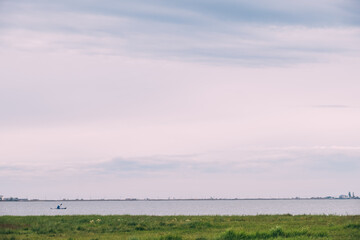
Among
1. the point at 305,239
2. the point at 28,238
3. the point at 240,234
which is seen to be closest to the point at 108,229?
the point at 28,238

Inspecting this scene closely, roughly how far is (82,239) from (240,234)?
10.4 meters

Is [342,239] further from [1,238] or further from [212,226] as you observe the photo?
[1,238]

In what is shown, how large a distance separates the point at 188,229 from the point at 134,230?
461cm

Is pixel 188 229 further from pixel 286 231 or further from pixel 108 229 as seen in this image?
pixel 286 231

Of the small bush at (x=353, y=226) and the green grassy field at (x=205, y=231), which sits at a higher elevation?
the small bush at (x=353, y=226)

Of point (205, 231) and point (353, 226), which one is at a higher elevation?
point (353, 226)

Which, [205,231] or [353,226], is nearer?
[353,226]

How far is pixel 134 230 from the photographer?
36094 millimetres

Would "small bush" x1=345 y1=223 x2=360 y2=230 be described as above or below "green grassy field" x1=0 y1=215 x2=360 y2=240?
above

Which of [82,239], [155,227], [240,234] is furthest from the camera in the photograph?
[155,227]

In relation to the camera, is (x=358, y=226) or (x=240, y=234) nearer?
(x=240, y=234)

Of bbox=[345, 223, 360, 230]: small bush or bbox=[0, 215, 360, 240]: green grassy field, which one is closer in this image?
bbox=[0, 215, 360, 240]: green grassy field

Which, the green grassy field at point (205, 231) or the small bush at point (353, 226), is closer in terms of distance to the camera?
the green grassy field at point (205, 231)

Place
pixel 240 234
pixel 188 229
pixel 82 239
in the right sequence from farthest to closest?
pixel 188 229 → pixel 82 239 → pixel 240 234
